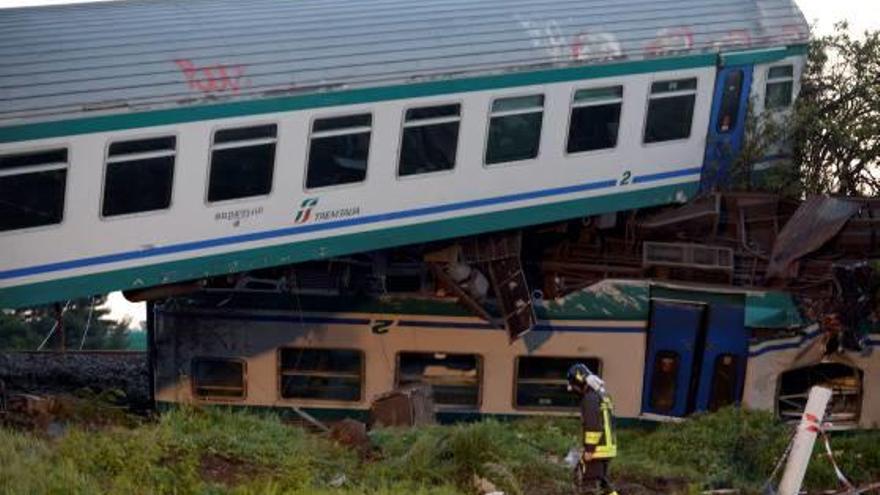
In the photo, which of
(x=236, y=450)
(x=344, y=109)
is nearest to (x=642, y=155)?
(x=344, y=109)

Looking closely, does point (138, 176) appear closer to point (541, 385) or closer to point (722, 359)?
point (541, 385)

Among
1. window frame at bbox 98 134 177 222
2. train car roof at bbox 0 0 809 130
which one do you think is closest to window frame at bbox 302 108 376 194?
train car roof at bbox 0 0 809 130

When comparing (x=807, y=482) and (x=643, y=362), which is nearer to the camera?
(x=807, y=482)

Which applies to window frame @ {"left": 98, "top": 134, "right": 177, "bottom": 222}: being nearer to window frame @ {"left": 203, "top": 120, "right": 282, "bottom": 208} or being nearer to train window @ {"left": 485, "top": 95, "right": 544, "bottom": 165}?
window frame @ {"left": 203, "top": 120, "right": 282, "bottom": 208}

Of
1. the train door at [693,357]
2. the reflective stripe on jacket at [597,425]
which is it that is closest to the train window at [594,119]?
the train door at [693,357]

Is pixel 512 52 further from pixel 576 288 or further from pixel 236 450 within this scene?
pixel 236 450

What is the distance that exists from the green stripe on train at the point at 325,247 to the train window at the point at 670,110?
0.67m

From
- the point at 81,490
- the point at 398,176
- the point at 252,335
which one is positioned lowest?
the point at 81,490

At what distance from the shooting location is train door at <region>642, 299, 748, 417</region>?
1878cm

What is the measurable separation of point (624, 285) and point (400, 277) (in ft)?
8.64

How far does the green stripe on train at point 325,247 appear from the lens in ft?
52.6

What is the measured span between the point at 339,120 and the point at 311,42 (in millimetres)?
960

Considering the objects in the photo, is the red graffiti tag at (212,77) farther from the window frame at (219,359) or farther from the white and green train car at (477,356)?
the window frame at (219,359)

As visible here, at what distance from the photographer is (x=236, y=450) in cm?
1346
